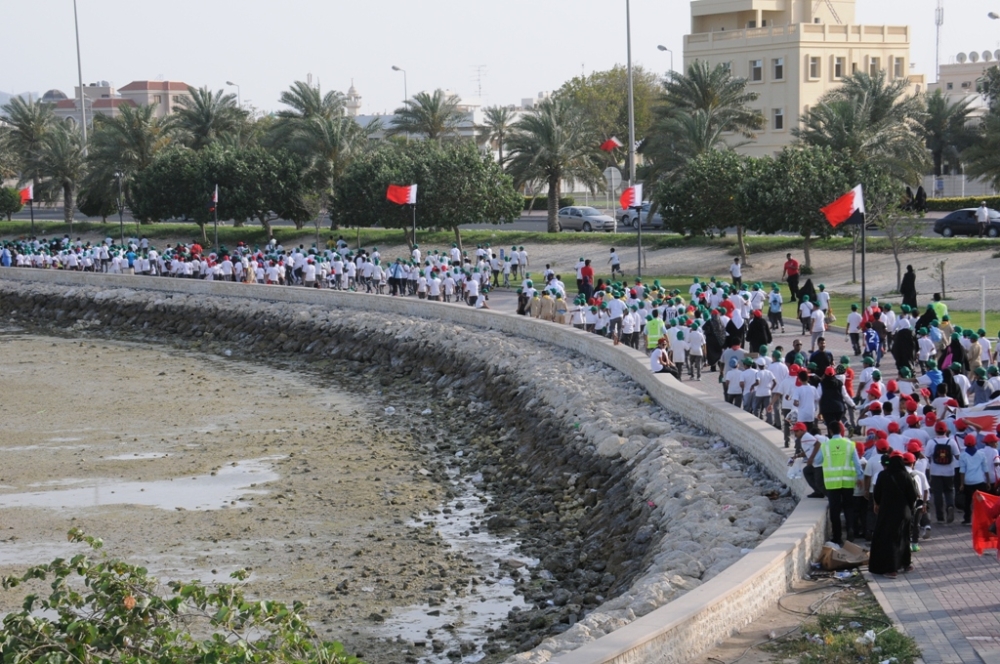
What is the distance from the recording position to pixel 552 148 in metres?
49.2

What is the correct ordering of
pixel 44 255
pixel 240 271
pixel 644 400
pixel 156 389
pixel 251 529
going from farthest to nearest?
pixel 44 255
pixel 240 271
pixel 156 389
pixel 644 400
pixel 251 529

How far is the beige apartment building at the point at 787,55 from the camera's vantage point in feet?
204

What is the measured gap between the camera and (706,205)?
39.9 m

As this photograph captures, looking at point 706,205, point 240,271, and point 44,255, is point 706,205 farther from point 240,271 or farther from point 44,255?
point 44,255

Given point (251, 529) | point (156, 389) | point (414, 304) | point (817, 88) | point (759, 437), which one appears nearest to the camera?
point (759, 437)

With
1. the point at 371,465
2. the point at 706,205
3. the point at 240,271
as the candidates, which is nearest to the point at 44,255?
the point at 240,271

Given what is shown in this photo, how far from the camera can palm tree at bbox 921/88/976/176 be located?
60906mm

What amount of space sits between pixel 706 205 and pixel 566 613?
88.8ft

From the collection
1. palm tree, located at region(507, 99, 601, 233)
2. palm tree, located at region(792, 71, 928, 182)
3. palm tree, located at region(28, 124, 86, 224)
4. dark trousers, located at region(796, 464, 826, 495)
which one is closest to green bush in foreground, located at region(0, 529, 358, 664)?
dark trousers, located at region(796, 464, 826, 495)

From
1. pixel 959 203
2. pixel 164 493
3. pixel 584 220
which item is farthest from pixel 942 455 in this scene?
pixel 584 220

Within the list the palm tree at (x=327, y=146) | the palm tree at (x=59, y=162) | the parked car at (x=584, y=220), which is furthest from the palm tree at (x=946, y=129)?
the palm tree at (x=59, y=162)

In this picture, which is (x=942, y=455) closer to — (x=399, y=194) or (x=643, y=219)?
(x=399, y=194)

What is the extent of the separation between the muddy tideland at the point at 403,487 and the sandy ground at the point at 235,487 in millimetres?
56

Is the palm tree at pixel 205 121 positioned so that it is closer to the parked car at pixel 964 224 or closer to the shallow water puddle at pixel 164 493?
the parked car at pixel 964 224
